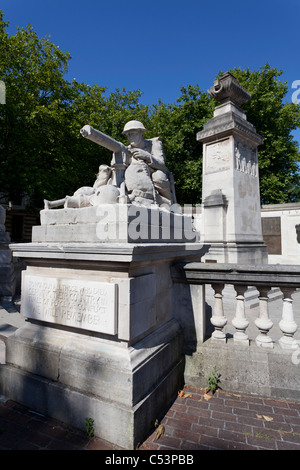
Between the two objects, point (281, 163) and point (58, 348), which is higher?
point (281, 163)

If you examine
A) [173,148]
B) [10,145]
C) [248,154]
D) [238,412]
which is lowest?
[238,412]

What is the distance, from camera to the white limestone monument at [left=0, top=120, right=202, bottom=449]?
2180 mm

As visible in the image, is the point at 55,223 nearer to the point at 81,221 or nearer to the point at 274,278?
the point at 81,221

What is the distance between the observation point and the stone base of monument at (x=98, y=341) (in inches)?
84.8

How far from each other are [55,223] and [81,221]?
41cm

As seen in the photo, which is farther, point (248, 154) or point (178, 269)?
point (248, 154)

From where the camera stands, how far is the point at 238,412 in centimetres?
250

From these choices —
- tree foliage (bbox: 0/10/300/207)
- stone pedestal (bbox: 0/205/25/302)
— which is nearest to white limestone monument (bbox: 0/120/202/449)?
stone pedestal (bbox: 0/205/25/302)

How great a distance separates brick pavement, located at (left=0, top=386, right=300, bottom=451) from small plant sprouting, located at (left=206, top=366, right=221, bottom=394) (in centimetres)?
12

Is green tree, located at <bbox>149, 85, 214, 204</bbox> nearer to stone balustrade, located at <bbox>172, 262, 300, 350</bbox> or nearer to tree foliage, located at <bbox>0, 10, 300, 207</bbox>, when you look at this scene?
tree foliage, located at <bbox>0, 10, 300, 207</bbox>

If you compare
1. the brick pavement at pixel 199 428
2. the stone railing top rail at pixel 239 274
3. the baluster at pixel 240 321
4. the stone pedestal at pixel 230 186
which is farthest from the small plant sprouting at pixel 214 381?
the stone pedestal at pixel 230 186

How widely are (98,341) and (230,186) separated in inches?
258

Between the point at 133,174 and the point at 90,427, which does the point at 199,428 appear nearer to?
the point at 90,427

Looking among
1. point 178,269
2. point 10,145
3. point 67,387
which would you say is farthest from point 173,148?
point 67,387
